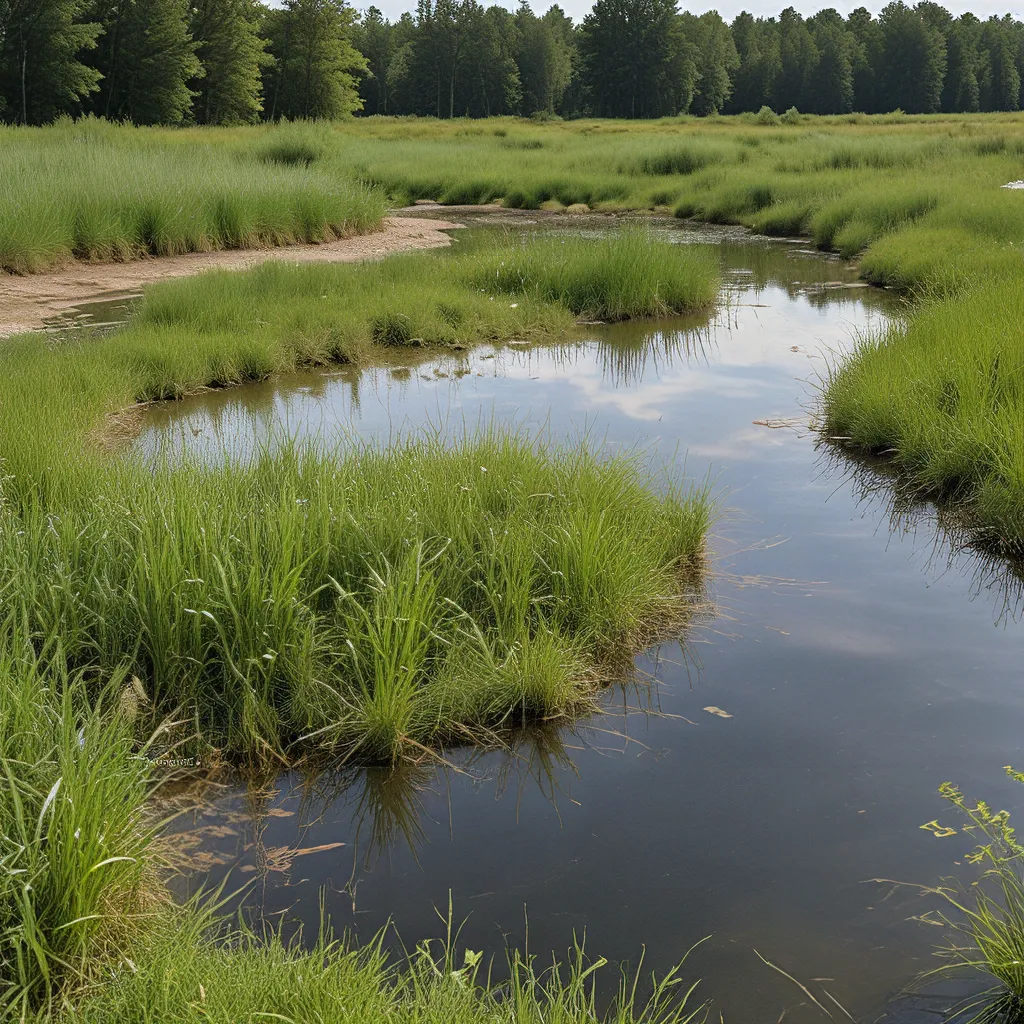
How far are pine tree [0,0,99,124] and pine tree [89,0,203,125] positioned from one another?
1996 mm

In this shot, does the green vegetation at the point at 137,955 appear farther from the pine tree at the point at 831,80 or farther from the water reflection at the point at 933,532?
the pine tree at the point at 831,80

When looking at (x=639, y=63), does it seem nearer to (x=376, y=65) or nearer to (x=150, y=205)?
(x=376, y=65)

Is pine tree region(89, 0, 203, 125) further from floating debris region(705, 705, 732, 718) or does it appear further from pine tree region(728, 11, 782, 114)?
pine tree region(728, 11, 782, 114)

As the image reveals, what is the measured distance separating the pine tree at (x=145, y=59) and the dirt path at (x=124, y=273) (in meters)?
22.6

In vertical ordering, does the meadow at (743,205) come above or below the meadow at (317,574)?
above

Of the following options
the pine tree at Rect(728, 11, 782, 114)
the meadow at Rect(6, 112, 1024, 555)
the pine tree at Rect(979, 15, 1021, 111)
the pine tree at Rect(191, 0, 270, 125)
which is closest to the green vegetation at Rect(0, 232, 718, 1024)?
the meadow at Rect(6, 112, 1024, 555)

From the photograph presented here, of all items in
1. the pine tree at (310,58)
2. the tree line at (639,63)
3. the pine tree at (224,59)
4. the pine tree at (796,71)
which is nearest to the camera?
the pine tree at (224,59)

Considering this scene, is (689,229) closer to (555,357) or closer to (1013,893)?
(555,357)

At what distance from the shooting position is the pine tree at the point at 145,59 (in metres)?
33.5

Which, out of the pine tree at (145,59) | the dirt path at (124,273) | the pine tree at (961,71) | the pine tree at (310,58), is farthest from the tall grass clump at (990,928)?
the pine tree at (961,71)

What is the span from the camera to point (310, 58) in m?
41.5

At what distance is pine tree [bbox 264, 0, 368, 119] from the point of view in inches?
1615

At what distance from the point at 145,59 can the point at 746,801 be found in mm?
36443

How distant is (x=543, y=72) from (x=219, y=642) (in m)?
74.5
